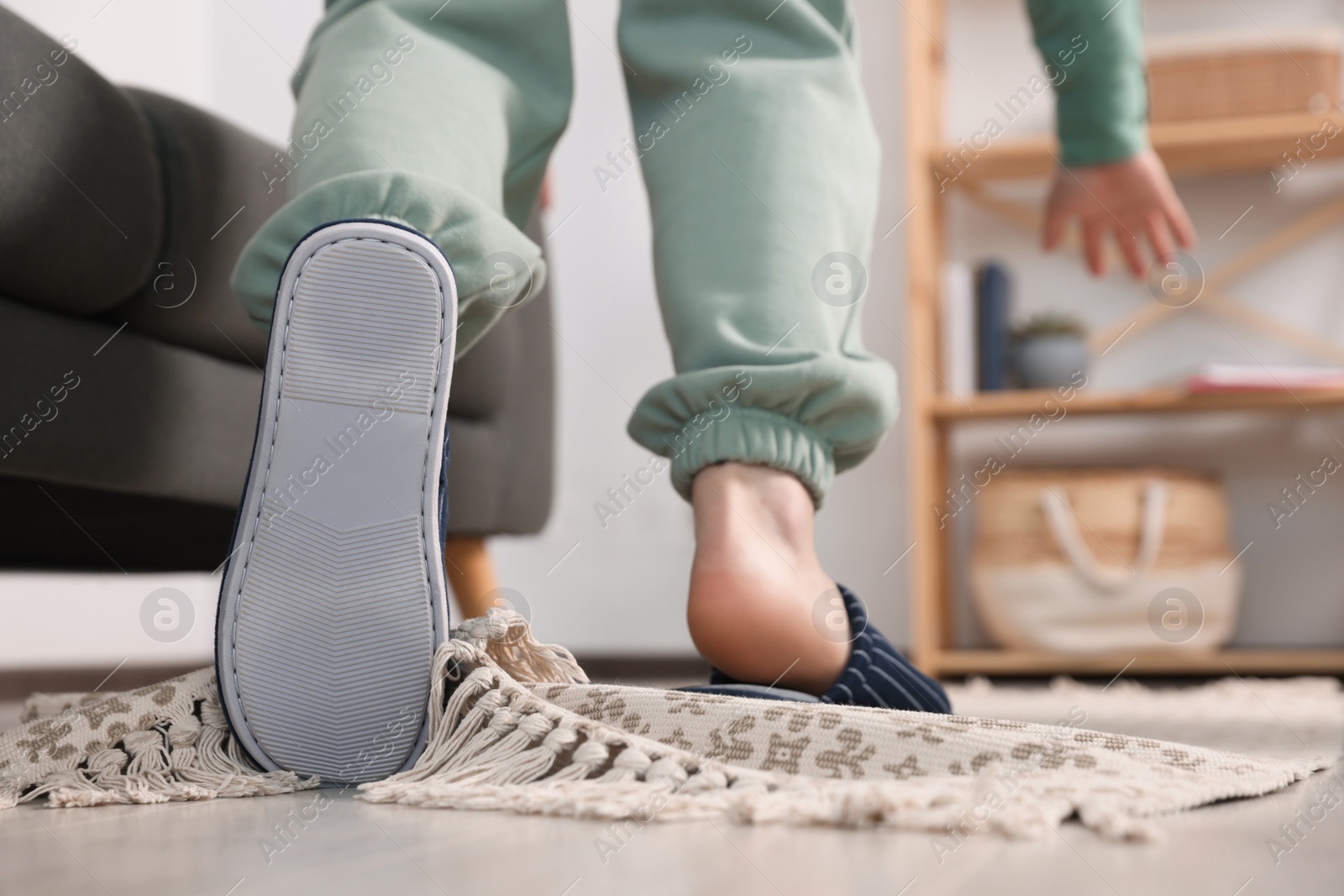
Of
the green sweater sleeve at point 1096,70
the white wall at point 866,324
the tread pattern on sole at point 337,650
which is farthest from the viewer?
the white wall at point 866,324

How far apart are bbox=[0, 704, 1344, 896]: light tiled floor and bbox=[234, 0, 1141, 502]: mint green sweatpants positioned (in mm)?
229

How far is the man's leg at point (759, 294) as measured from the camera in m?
0.52

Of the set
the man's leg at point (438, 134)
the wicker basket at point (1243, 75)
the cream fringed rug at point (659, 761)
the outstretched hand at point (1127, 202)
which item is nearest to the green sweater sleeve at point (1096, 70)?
the outstretched hand at point (1127, 202)

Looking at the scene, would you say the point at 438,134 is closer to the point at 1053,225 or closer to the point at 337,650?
the point at 337,650

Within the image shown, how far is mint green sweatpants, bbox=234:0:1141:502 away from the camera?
1.72ft

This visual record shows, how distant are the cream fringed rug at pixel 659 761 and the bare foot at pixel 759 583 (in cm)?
5

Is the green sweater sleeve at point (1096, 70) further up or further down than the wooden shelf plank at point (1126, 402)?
further up

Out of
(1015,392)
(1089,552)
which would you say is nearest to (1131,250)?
(1089,552)

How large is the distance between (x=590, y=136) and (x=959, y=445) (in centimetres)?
81

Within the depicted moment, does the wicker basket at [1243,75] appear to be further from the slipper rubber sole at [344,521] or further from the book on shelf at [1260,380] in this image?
the slipper rubber sole at [344,521]

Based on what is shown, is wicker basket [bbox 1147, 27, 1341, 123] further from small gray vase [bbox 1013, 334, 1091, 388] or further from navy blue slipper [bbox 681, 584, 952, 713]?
navy blue slipper [bbox 681, 584, 952, 713]

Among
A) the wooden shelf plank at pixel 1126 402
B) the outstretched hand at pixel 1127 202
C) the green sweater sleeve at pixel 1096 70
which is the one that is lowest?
the wooden shelf plank at pixel 1126 402

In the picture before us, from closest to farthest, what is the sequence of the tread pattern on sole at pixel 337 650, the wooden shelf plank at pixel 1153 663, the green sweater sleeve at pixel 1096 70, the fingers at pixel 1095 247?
1. the tread pattern on sole at pixel 337 650
2. the green sweater sleeve at pixel 1096 70
3. the fingers at pixel 1095 247
4. the wooden shelf plank at pixel 1153 663

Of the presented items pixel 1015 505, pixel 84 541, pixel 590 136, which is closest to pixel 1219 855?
pixel 84 541
